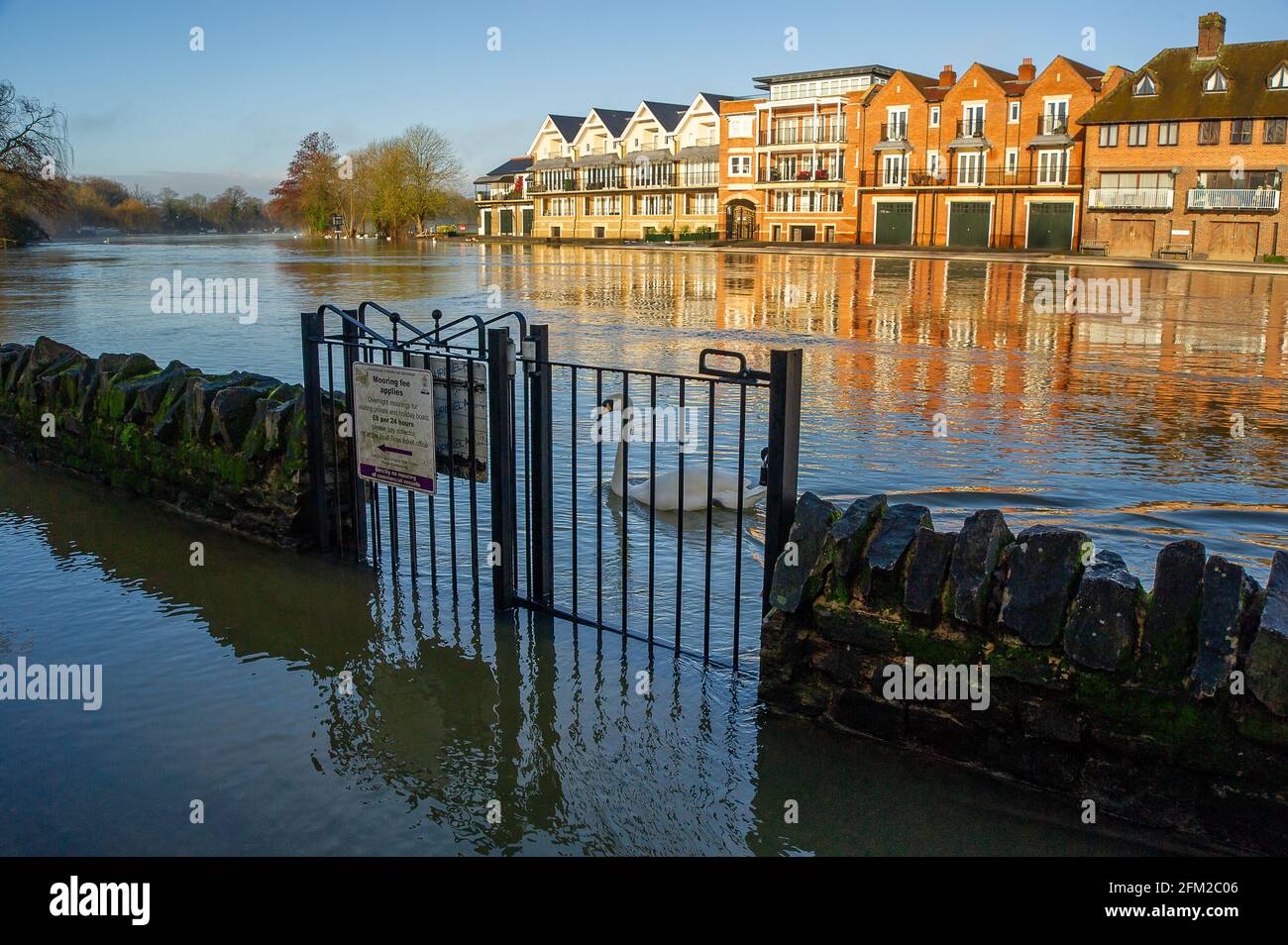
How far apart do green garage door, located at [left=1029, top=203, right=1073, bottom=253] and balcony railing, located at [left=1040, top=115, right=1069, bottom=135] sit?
169 inches

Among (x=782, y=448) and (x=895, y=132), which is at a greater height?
(x=895, y=132)

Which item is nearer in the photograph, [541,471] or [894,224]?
[541,471]

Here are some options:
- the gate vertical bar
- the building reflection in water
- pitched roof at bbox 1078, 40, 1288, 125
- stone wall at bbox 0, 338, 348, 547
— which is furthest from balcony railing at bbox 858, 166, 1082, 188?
the gate vertical bar

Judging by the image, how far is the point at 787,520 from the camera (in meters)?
5.27

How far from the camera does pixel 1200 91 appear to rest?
55312 millimetres

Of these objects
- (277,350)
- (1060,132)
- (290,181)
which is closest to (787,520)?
(277,350)

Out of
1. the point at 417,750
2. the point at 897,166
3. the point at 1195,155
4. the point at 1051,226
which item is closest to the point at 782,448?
the point at 417,750

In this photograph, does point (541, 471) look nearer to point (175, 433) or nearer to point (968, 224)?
point (175, 433)

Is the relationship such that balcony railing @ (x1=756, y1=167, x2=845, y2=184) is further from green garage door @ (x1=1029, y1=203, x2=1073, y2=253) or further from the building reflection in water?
the building reflection in water

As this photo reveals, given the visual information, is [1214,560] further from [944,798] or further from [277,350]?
[277,350]

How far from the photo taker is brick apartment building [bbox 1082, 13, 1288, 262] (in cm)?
5328

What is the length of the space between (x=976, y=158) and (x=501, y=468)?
6640 cm
